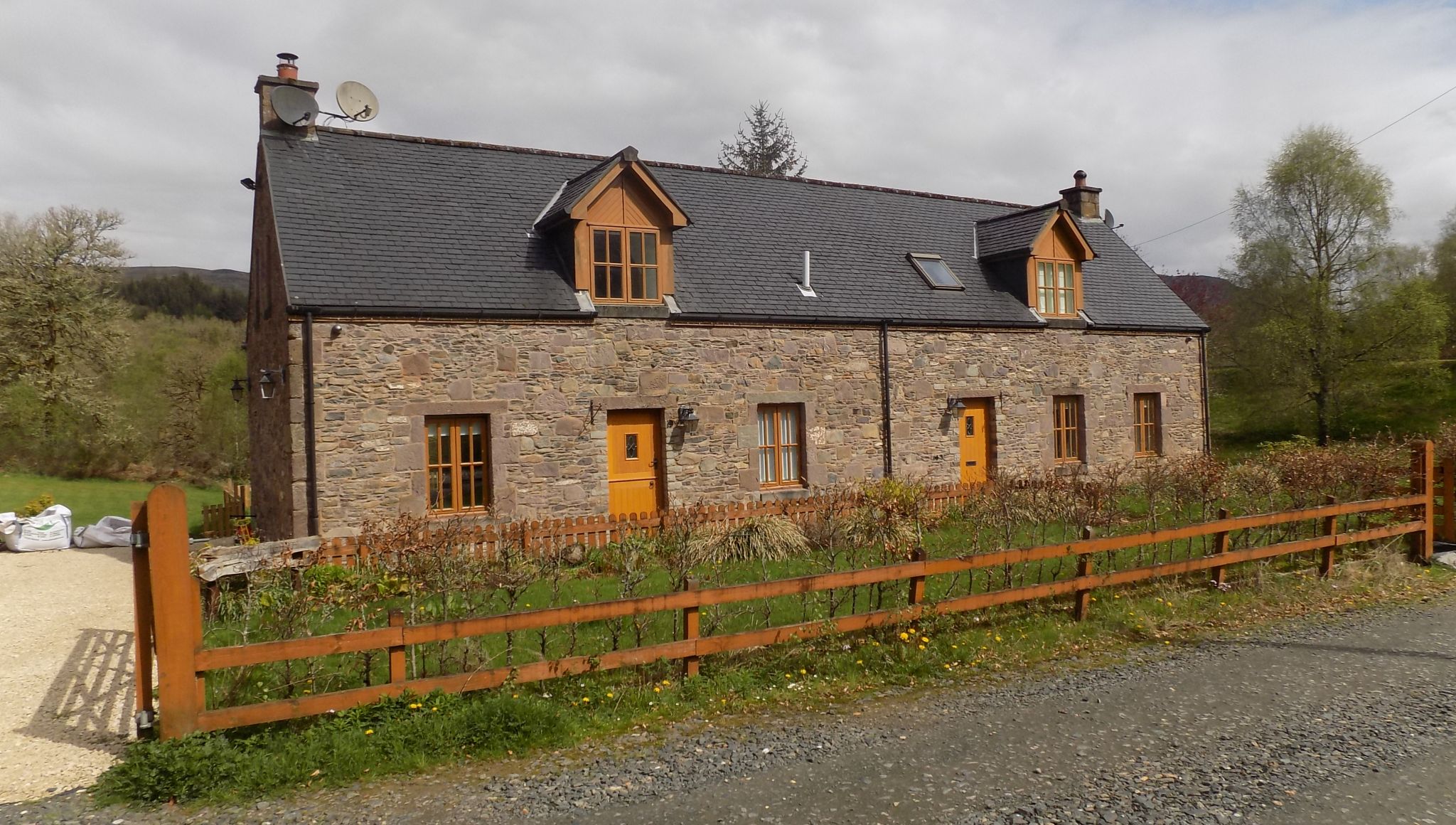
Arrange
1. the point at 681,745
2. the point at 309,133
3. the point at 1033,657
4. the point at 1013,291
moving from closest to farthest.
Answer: the point at 681,745
the point at 1033,657
the point at 309,133
the point at 1013,291

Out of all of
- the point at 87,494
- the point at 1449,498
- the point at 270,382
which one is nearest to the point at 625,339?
the point at 270,382

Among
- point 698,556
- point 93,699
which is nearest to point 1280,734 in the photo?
point 698,556

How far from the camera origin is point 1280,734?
5.41 metres

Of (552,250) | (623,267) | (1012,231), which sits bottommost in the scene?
(623,267)

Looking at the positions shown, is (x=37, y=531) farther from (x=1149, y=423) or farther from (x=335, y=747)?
(x=1149, y=423)

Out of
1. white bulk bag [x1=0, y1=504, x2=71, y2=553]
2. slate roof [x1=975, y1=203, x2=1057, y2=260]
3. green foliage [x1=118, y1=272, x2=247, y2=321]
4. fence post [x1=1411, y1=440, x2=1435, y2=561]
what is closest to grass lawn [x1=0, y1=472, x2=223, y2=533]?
white bulk bag [x1=0, y1=504, x2=71, y2=553]

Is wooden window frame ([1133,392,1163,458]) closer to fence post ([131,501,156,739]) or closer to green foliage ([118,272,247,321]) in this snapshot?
fence post ([131,501,156,739])

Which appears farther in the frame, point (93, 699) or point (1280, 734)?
point (93, 699)

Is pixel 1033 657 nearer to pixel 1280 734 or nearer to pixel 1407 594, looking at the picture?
pixel 1280 734

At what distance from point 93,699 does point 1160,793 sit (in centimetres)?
801

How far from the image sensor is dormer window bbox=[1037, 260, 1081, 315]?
17.6 meters

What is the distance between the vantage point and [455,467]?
11961 millimetres

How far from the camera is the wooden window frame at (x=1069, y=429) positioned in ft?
57.5

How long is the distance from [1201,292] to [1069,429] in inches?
1642
